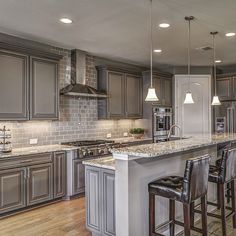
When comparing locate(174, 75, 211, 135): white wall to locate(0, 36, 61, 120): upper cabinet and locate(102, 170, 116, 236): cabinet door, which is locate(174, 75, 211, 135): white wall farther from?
locate(102, 170, 116, 236): cabinet door

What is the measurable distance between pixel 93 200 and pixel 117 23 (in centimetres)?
241

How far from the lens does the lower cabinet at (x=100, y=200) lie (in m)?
2.80

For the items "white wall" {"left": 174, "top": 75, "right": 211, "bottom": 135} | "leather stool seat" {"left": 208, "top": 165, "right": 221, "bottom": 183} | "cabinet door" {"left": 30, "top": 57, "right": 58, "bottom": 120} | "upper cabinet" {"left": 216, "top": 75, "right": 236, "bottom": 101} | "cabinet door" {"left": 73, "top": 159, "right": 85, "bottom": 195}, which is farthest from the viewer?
"white wall" {"left": 174, "top": 75, "right": 211, "bottom": 135}

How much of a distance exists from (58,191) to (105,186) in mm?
1795

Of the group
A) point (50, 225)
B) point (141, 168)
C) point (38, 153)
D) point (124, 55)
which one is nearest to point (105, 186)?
point (141, 168)

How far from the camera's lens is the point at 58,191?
172 inches

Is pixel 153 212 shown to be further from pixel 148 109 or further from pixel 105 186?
pixel 148 109

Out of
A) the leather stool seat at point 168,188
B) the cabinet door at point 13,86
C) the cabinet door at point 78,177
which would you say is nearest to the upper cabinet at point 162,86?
the cabinet door at point 78,177

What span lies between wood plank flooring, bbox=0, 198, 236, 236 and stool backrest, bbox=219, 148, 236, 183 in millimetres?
720

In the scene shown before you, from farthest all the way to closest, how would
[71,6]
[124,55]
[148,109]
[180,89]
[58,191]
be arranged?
[180,89] < [148,109] < [124,55] < [58,191] < [71,6]

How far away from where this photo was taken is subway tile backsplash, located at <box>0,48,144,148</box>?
4520 mm

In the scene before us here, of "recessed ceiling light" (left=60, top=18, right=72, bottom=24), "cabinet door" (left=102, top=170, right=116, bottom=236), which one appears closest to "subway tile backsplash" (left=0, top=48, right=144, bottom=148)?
"recessed ceiling light" (left=60, top=18, right=72, bottom=24)

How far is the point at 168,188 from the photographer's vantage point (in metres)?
2.50

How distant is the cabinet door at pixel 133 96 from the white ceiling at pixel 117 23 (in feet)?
3.15
